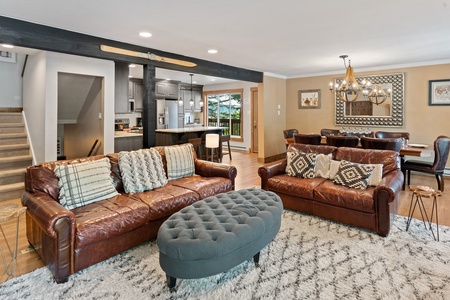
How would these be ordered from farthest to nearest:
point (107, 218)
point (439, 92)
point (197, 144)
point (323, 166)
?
point (197, 144), point (439, 92), point (323, 166), point (107, 218)

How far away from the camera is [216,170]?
390 cm

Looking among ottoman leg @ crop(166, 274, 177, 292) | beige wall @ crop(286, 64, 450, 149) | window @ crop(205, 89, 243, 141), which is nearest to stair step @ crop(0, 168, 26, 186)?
ottoman leg @ crop(166, 274, 177, 292)

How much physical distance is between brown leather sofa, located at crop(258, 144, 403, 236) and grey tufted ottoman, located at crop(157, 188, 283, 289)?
1.06 m

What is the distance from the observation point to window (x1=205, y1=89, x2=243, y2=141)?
1005 centimetres

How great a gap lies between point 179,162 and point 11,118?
422cm

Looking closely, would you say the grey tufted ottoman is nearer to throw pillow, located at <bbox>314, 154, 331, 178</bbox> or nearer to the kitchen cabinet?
throw pillow, located at <bbox>314, 154, 331, 178</bbox>

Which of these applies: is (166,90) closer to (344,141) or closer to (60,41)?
(60,41)

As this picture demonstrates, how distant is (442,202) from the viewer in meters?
4.16

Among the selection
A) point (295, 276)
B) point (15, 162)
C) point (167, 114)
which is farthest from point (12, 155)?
point (295, 276)

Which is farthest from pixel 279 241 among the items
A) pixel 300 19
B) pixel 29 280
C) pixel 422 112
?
pixel 422 112

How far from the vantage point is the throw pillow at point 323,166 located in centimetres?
390

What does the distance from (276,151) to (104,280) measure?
20.9 ft

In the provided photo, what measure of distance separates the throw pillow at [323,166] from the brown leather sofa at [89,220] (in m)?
1.64

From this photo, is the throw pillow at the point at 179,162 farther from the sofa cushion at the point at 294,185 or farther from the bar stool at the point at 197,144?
the bar stool at the point at 197,144
